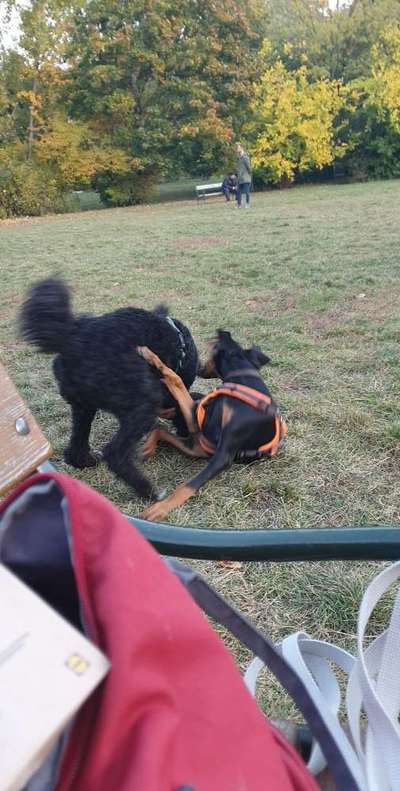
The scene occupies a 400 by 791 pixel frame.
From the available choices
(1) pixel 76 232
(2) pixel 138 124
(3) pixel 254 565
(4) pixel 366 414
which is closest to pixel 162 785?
(3) pixel 254 565

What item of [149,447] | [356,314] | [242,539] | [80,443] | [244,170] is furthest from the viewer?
[244,170]

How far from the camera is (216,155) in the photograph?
23.7m

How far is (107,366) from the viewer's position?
2525mm

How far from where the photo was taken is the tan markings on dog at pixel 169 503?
2475 mm

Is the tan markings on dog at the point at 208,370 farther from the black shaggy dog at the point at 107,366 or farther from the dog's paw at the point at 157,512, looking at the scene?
the dog's paw at the point at 157,512

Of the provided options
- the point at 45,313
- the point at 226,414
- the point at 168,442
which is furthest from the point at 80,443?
the point at 45,313

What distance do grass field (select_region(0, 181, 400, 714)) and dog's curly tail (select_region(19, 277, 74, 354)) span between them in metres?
0.82

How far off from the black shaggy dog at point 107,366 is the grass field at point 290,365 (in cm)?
27

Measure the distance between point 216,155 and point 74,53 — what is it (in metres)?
6.11

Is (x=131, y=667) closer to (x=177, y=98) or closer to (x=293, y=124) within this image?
(x=293, y=124)

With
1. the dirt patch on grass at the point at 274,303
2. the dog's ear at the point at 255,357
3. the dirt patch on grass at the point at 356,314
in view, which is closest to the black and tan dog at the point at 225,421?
the dog's ear at the point at 255,357

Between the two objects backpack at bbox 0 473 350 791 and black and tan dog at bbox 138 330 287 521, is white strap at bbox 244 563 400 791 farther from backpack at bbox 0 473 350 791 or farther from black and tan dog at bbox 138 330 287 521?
black and tan dog at bbox 138 330 287 521

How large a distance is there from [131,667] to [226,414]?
223 cm

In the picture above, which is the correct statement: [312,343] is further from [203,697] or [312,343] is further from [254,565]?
[203,697]
